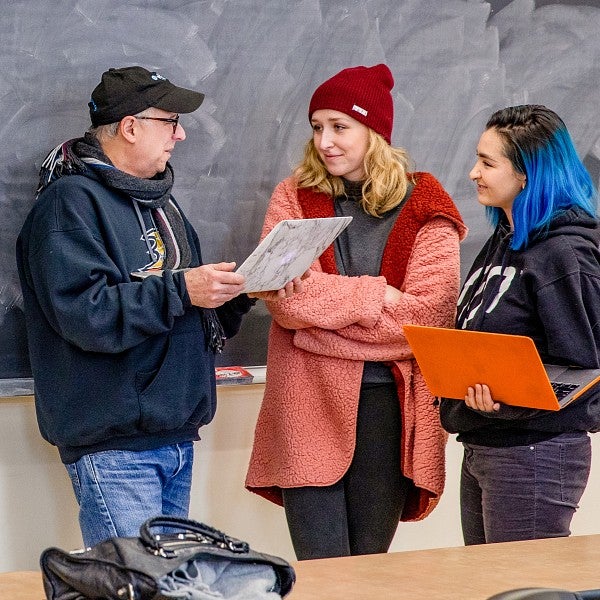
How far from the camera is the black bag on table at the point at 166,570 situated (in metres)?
1.42

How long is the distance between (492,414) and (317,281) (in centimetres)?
56

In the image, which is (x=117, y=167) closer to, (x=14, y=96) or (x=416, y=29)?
(x=14, y=96)

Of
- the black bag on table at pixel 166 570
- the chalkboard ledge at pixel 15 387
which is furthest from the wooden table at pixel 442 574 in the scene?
the chalkboard ledge at pixel 15 387

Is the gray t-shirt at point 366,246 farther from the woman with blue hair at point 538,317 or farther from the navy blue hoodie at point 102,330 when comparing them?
the navy blue hoodie at point 102,330

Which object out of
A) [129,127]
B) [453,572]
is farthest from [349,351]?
[453,572]

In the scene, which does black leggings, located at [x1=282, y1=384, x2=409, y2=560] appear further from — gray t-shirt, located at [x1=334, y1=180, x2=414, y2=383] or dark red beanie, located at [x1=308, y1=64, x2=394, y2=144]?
dark red beanie, located at [x1=308, y1=64, x2=394, y2=144]

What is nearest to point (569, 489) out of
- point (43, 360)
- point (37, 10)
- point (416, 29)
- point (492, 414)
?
point (492, 414)

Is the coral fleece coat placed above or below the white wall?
above

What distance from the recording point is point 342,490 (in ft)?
8.82

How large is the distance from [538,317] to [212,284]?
2.41 feet

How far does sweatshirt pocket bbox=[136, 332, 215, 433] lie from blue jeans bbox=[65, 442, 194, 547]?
8 centimetres

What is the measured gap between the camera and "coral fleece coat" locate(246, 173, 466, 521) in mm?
2611

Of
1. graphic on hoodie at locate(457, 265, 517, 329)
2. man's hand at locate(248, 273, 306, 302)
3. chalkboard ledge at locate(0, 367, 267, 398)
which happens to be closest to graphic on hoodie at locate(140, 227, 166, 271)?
man's hand at locate(248, 273, 306, 302)

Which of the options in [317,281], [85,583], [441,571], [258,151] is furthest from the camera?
[258,151]
